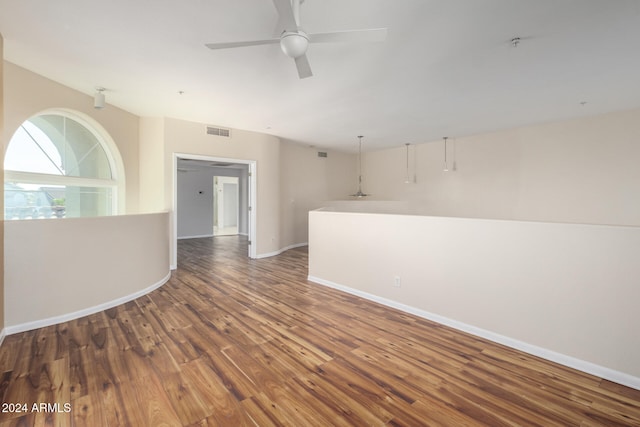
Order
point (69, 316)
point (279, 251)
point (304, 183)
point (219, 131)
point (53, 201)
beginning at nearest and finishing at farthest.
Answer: point (69, 316), point (53, 201), point (219, 131), point (279, 251), point (304, 183)

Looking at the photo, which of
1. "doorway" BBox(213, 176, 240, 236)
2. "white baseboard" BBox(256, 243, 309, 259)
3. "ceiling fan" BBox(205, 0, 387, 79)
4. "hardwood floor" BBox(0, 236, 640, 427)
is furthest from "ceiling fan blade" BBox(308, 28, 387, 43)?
"doorway" BBox(213, 176, 240, 236)

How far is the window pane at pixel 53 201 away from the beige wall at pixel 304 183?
3.85 meters

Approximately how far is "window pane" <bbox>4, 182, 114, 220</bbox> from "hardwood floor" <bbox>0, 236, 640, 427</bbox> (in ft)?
6.49

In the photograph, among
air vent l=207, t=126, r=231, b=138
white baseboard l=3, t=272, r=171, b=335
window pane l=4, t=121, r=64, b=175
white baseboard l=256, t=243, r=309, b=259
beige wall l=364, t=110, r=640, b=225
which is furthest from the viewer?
white baseboard l=256, t=243, r=309, b=259

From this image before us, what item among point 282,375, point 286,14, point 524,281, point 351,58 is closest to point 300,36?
point 286,14

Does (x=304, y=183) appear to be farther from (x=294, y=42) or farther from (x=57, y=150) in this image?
(x=294, y=42)

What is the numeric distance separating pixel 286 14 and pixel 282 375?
2.67m

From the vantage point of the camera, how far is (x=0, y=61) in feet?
8.78

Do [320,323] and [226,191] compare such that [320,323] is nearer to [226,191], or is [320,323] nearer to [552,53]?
[552,53]

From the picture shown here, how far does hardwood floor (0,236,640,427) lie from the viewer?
5.89ft

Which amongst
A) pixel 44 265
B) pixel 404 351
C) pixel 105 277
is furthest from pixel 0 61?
pixel 404 351

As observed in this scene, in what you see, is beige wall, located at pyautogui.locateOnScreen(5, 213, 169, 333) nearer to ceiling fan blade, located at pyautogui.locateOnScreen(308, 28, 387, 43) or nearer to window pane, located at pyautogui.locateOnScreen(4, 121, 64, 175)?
window pane, located at pyautogui.locateOnScreen(4, 121, 64, 175)

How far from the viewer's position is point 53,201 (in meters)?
4.22

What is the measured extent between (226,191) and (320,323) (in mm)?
10571
